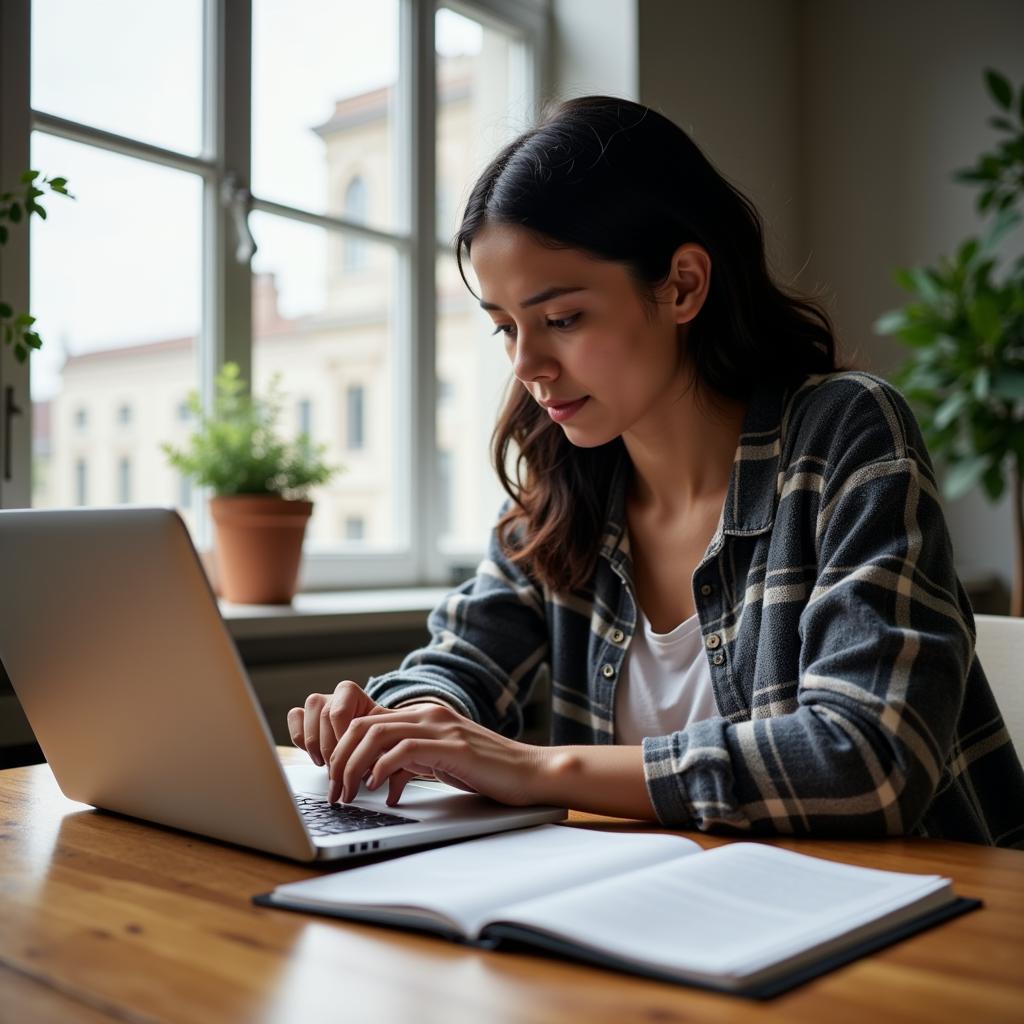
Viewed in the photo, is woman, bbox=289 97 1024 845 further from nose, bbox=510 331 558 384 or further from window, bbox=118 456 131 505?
window, bbox=118 456 131 505

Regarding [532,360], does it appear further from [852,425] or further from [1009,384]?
[1009,384]

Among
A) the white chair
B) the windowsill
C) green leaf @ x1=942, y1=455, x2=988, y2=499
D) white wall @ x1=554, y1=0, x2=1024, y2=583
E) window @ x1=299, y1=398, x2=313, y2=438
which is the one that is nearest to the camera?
the white chair

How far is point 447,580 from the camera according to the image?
2.81 m

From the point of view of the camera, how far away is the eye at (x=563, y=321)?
1.26 metres

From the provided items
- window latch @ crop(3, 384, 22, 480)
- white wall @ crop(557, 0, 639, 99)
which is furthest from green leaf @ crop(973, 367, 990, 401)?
window latch @ crop(3, 384, 22, 480)

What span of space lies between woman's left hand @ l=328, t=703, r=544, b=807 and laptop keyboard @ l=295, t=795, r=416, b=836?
0.7 inches

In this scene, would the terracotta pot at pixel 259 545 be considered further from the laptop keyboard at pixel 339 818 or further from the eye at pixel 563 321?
the laptop keyboard at pixel 339 818

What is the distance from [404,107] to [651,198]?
1.64 meters

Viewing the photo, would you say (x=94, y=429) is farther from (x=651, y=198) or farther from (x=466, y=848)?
(x=466, y=848)

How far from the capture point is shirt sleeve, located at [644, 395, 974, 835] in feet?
3.09

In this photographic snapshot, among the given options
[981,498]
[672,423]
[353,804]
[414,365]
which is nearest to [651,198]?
[672,423]

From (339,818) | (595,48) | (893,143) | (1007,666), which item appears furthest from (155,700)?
(893,143)

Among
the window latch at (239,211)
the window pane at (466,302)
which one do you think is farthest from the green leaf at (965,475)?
the window latch at (239,211)

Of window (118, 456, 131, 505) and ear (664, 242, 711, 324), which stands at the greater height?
ear (664, 242, 711, 324)
